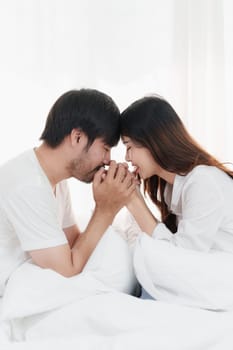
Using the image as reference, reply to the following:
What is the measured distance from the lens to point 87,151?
1.48m

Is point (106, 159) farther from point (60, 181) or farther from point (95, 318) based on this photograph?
point (95, 318)

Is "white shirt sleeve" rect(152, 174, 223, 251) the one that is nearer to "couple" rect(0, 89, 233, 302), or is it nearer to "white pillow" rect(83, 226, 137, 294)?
"couple" rect(0, 89, 233, 302)

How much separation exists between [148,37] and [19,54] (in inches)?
22.4

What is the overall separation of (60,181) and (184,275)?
61 centimetres

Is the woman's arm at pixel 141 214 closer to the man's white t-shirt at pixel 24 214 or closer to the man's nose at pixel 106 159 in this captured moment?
the man's nose at pixel 106 159

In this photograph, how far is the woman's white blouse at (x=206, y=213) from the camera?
1.35 metres

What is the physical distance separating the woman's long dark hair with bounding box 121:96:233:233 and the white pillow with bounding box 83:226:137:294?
0.31 metres

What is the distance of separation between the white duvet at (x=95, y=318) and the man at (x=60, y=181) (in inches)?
5.0

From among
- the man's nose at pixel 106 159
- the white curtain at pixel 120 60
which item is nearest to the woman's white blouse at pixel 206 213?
the man's nose at pixel 106 159

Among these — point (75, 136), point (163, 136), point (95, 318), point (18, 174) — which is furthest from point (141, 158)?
point (95, 318)

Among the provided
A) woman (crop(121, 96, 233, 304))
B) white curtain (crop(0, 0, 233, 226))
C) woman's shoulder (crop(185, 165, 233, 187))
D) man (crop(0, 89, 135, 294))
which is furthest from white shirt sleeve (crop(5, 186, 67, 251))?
white curtain (crop(0, 0, 233, 226))

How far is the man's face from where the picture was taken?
4.87ft

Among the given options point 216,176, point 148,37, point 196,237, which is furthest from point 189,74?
point 196,237

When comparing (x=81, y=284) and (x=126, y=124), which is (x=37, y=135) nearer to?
(x=126, y=124)
